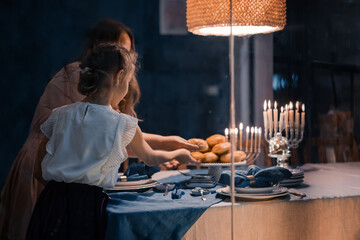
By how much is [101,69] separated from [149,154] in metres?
0.35

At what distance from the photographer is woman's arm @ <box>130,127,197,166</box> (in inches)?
55.7

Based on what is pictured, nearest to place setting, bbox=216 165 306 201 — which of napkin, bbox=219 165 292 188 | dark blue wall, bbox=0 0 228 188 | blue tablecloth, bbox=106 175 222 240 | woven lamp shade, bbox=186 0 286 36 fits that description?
napkin, bbox=219 165 292 188

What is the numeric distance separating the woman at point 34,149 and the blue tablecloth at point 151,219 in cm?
51

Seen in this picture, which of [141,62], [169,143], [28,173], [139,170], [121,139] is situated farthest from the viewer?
[141,62]

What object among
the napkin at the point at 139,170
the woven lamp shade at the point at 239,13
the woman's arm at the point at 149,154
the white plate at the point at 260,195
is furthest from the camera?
the woven lamp shade at the point at 239,13

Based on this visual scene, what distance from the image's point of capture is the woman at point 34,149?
1.67 m

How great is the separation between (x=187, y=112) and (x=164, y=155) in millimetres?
2975

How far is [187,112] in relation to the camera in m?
4.43

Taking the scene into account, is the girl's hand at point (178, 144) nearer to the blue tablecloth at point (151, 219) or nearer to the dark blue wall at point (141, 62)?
the blue tablecloth at point (151, 219)

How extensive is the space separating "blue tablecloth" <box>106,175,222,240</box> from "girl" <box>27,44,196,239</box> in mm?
53

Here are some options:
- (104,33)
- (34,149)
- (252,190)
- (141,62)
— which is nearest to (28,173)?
(34,149)

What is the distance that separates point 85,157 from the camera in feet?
4.09

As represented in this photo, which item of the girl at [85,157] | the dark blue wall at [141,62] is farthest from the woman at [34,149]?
the dark blue wall at [141,62]

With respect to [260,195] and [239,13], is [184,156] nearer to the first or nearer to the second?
[260,195]
